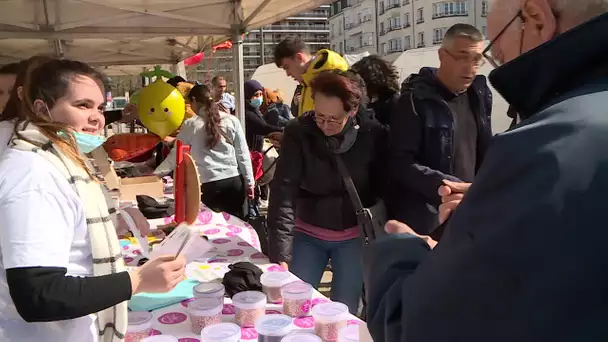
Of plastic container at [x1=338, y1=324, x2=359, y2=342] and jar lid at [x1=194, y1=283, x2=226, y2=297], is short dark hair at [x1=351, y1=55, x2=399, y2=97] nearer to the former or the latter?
jar lid at [x1=194, y1=283, x2=226, y2=297]

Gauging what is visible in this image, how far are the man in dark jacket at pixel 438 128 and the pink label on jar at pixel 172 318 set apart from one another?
3.69 ft

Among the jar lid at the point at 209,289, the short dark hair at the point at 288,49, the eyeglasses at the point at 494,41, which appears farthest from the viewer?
the short dark hair at the point at 288,49

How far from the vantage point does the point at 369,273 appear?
930 mm

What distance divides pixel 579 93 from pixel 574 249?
203 mm

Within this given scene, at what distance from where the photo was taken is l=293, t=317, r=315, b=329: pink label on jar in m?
1.66

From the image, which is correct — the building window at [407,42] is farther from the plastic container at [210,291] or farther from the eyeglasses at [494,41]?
the eyeglasses at [494,41]

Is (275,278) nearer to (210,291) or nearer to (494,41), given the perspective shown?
(210,291)

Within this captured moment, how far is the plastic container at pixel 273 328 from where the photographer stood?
146 centimetres

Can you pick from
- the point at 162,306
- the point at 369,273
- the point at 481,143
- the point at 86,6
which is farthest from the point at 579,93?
the point at 86,6

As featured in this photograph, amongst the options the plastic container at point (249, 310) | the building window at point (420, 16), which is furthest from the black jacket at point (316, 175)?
the building window at point (420, 16)

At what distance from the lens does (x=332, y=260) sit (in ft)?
8.21

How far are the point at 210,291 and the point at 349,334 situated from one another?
0.53 metres

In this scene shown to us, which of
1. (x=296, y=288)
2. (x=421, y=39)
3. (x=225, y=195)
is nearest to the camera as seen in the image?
(x=296, y=288)

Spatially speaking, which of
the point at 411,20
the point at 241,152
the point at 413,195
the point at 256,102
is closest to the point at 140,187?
the point at 241,152
